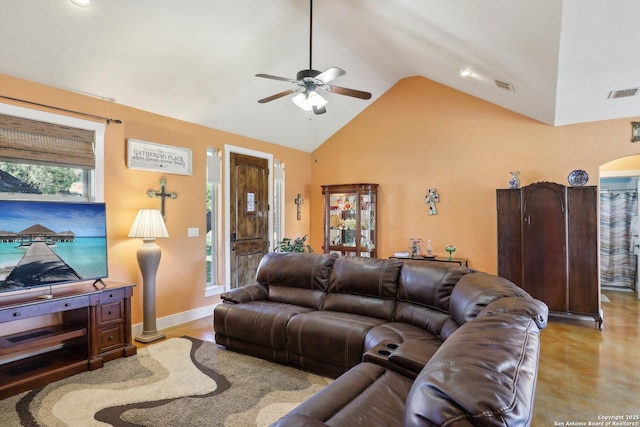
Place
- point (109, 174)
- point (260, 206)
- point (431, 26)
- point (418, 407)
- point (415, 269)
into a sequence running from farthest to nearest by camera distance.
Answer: point (260, 206) < point (109, 174) < point (431, 26) < point (415, 269) < point (418, 407)

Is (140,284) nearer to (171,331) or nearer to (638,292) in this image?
(171,331)

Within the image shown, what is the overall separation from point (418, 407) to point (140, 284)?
3979mm

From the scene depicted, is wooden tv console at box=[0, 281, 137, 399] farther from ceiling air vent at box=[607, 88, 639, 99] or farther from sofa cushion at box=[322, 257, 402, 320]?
ceiling air vent at box=[607, 88, 639, 99]

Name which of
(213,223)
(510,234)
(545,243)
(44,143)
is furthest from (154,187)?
(545,243)

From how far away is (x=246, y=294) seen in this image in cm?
371

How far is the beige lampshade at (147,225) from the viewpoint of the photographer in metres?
3.75

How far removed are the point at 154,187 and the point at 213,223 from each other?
107 cm

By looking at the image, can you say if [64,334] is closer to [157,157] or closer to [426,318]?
[157,157]

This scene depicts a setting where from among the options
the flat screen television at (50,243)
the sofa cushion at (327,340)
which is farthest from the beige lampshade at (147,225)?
the sofa cushion at (327,340)

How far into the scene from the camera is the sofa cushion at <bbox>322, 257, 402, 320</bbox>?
3.18 m

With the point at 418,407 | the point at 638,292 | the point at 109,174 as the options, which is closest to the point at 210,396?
the point at 418,407

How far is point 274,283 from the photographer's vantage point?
12.8 feet

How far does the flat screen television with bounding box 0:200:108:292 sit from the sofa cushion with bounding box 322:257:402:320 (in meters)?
2.30

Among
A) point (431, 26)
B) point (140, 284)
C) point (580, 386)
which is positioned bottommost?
point (580, 386)
